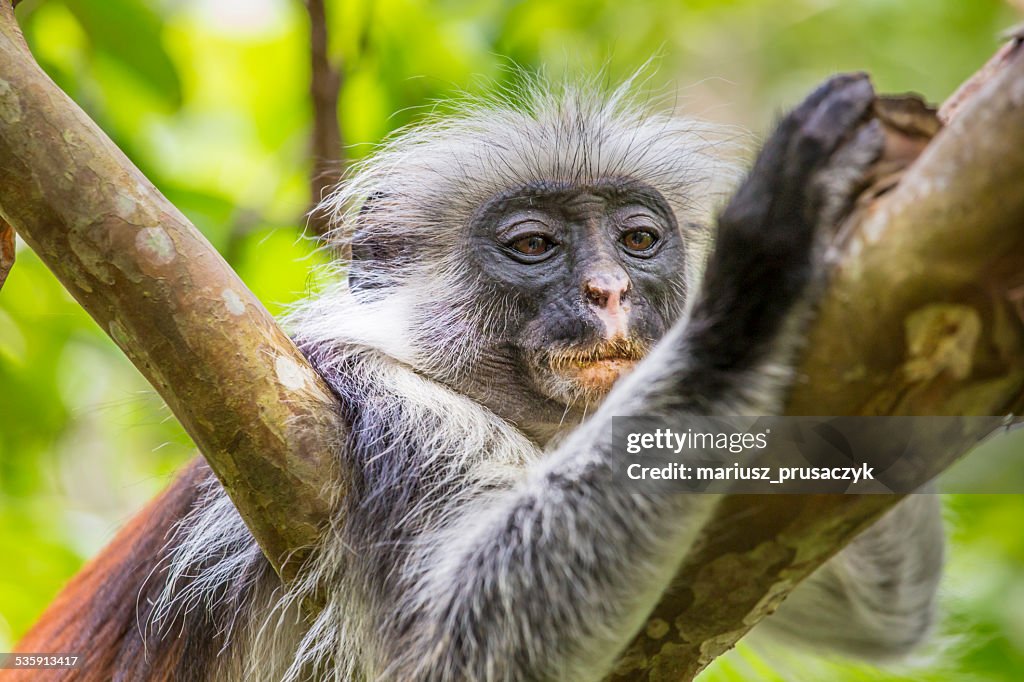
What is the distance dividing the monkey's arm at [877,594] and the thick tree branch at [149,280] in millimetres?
2676

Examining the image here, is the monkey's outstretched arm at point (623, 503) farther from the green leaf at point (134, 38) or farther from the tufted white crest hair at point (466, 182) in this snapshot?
the green leaf at point (134, 38)

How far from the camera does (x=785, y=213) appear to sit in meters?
2.41

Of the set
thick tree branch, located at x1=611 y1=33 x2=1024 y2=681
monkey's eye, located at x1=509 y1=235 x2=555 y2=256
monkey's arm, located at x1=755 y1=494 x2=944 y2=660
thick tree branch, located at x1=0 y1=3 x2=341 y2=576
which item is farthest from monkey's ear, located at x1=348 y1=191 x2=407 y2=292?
thick tree branch, located at x1=611 y1=33 x2=1024 y2=681

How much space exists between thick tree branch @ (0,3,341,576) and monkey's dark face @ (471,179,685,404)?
1.14 metres

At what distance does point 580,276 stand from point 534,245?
0.36m

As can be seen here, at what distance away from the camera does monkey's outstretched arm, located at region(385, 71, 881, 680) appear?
7.86 feet

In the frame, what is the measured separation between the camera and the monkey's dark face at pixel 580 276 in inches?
147

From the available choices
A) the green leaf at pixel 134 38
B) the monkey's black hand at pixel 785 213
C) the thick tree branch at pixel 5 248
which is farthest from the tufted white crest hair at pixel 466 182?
the monkey's black hand at pixel 785 213

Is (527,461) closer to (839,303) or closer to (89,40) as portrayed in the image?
(839,303)

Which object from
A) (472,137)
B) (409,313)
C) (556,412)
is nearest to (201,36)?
(472,137)

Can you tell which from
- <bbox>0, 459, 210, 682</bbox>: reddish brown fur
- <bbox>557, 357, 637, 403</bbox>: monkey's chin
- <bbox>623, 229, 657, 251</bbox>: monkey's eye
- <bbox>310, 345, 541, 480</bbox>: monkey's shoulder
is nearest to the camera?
<bbox>310, 345, 541, 480</bbox>: monkey's shoulder

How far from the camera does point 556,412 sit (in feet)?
13.0

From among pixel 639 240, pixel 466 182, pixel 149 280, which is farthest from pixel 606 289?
pixel 149 280

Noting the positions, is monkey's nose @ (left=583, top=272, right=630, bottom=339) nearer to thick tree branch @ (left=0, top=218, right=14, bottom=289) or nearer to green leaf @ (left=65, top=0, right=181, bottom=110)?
thick tree branch @ (left=0, top=218, right=14, bottom=289)
